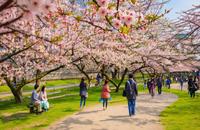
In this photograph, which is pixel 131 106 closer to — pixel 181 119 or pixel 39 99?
pixel 181 119

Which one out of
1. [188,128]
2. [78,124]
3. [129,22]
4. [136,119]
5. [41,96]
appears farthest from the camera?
[41,96]

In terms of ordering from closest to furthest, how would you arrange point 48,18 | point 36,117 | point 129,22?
point 129,22, point 48,18, point 36,117

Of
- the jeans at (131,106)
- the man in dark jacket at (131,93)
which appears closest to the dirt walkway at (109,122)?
the jeans at (131,106)

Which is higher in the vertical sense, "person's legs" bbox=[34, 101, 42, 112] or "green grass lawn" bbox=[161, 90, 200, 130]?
"person's legs" bbox=[34, 101, 42, 112]

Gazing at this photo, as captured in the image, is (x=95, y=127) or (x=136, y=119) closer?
(x=95, y=127)

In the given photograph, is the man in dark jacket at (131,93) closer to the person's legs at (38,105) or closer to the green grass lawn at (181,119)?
the green grass lawn at (181,119)

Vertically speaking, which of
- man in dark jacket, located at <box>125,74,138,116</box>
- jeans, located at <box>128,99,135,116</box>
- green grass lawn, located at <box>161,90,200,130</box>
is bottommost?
green grass lawn, located at <box>161,90,200,130</box>

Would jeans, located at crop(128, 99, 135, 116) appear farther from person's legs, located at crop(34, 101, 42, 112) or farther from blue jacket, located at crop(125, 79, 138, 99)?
person's legs, located at crop(34, 101, 42, 112)

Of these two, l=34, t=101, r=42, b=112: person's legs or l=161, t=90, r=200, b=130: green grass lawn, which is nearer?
l=161, t=90, r=200, b=130: green grass lawn

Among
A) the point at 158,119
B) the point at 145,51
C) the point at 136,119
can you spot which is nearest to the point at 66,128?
the point at 136,119

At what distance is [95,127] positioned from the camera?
13.8 meters

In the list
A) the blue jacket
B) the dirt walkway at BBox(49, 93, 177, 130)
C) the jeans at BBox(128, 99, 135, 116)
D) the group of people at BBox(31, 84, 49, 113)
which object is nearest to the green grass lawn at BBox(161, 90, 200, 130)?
the dirt walkway at BBox(49, 93, 177, 130)

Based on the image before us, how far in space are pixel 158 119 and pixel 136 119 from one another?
1.05 meters

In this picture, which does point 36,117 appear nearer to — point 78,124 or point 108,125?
point 78,124
